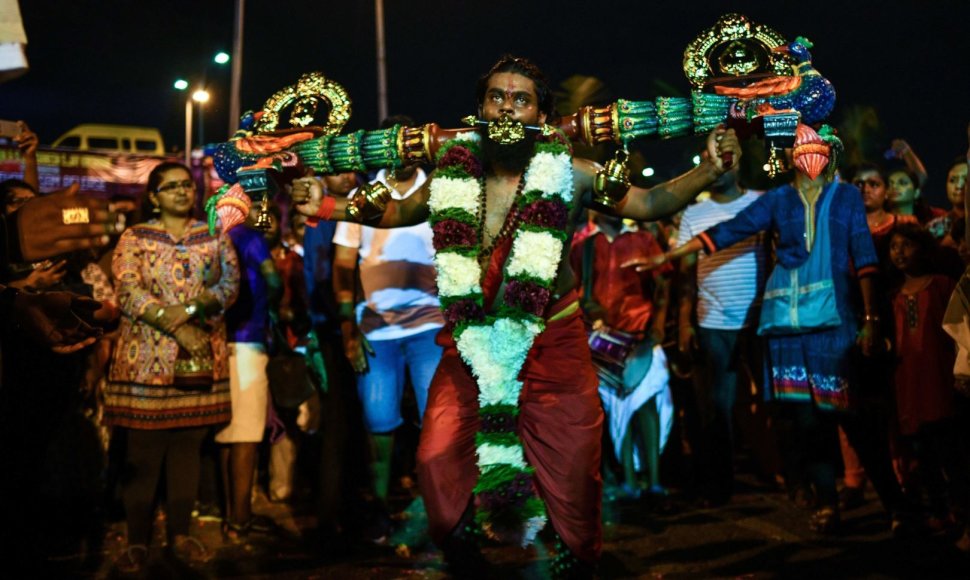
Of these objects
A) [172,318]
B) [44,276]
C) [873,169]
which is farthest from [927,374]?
[44,276]

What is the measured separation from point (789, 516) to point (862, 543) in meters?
0.85

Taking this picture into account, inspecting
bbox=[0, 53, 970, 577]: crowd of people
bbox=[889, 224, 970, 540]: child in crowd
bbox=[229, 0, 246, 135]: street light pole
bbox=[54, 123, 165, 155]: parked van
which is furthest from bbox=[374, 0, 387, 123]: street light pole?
bbox=[889, 224, 970, 540]: child in crowd

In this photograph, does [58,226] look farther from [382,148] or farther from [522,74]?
[522,74]

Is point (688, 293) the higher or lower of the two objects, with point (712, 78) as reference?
lower

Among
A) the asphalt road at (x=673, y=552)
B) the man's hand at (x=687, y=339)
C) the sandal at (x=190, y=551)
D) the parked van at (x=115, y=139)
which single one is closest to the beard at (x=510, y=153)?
the asphalt road at (x=673, y=552)

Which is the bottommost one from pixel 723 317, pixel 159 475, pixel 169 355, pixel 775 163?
pixel 159 475

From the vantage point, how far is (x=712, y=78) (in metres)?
4.28

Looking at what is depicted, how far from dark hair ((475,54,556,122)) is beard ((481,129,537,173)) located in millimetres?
241

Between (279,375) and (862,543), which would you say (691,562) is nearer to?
(862,543)

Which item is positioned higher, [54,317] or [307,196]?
[307,196]

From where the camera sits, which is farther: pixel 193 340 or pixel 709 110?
pixel 193 340

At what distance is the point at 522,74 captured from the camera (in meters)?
4.30

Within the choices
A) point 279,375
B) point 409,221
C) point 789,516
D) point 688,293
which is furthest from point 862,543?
point 279,375

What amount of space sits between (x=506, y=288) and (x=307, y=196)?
112 centimetres
